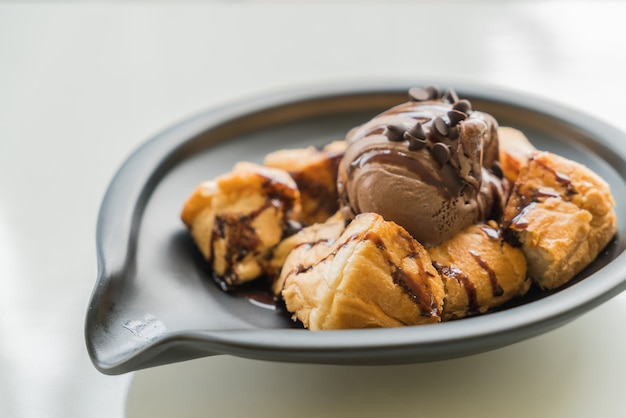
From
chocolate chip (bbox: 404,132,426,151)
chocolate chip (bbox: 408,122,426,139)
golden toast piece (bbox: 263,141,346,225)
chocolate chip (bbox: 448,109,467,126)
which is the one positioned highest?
chocolate chip (bbox: 448,109,467,126)

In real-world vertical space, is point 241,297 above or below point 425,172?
below

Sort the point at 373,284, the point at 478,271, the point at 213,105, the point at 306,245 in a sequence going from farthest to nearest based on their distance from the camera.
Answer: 1. the point at 213,105
2. the point at 306,245
3. the point at 478,271
4. the point at 373,284

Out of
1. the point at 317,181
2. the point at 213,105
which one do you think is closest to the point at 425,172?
the point at 317,181

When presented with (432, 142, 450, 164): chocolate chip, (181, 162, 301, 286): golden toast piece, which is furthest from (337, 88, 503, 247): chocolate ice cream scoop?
(181, 162, 301, 286): golden toast piece

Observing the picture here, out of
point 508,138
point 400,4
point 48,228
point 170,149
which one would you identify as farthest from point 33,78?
point 508,138

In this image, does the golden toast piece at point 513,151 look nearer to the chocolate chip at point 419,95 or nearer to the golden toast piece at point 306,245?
the chocolate chip at point 419,95

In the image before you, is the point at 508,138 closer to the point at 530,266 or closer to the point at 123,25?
the point at 530,266

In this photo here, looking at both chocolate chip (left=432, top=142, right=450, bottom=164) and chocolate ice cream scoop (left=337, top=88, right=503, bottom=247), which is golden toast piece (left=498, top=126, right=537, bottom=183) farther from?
chocolate chip (left=432, top=142, right=450, bottom=164)

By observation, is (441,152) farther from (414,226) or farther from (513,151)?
(513,151)
